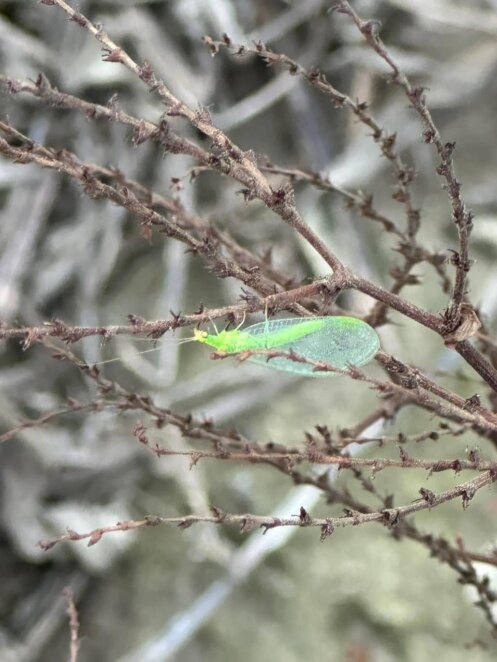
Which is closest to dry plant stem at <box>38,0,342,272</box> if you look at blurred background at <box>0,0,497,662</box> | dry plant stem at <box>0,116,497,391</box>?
dry plant stem at <box>0,116,497,391</box>

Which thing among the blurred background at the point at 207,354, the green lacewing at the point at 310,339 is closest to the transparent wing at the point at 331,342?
the green lacewing at the point at 310,339

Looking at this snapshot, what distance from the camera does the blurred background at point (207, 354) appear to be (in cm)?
149

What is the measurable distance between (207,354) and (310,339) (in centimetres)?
102

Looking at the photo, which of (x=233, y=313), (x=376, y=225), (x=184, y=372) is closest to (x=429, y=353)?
(x=376, y=225)

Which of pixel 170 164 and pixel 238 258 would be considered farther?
pixel 170 164

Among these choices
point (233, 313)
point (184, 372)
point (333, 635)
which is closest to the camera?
point (233, 313)

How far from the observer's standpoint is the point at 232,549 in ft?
4.98

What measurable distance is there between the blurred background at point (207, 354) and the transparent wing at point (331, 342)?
37.5 inches

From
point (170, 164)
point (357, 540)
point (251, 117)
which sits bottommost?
point (357, 540)

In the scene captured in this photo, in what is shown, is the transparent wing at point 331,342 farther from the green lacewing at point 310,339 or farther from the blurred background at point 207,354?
the blurred background at point 207,354

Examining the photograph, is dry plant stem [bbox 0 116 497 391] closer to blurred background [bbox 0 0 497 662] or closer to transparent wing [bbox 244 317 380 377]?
transparent wing [bbox 244 317 380 377]

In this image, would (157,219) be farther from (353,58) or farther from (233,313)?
(353,58)

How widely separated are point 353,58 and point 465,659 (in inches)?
52.5

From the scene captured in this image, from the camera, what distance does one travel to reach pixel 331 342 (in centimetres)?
53
